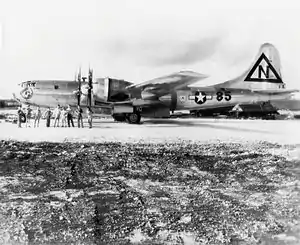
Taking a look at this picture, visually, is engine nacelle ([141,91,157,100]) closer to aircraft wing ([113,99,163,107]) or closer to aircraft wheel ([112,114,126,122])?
aircraft wing ([113,99,163,107])

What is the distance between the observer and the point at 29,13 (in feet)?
11.4

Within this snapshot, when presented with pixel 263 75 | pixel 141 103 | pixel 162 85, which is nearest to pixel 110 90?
pixel 141 103

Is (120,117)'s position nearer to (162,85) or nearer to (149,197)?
(162,85)

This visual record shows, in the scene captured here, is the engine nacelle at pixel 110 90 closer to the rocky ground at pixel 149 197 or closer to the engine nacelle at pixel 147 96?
the engine nacelle at pixel 147 96

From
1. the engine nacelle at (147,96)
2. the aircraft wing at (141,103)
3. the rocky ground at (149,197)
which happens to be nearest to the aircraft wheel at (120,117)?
the aircraft wing at (141,103)

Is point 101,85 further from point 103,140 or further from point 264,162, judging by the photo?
point 264,162

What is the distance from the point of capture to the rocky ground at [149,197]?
2.47m

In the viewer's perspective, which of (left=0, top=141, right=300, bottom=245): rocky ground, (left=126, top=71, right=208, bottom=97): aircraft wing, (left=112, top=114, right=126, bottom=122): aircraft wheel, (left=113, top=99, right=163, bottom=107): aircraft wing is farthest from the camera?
(left=112, top=114, right=126, bottom=122): aircraft wheel

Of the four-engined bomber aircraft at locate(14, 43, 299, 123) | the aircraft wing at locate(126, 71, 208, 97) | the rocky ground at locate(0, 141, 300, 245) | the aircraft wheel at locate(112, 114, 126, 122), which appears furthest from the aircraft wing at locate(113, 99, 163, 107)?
the rocky ground at locate(0, 141, 300, 245)

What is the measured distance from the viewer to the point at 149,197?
3047mm

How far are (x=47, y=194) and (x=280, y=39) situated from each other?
145 inches

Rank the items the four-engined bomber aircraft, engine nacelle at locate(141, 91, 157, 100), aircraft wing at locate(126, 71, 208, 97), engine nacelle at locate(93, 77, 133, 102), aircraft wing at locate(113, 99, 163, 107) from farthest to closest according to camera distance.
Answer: engine nacelle at locate(141, 91, 157, 100)
aircraft wing at locate(113, 99, 163, 107)
the four-engined bomber aircraft
engine nacelle at locate(93, 77, 133, 102)
aircraft wing at locate(126, 71, 208, 97)

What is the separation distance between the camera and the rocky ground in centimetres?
247

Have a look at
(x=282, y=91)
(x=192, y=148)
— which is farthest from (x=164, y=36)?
(x=282, y=91)
